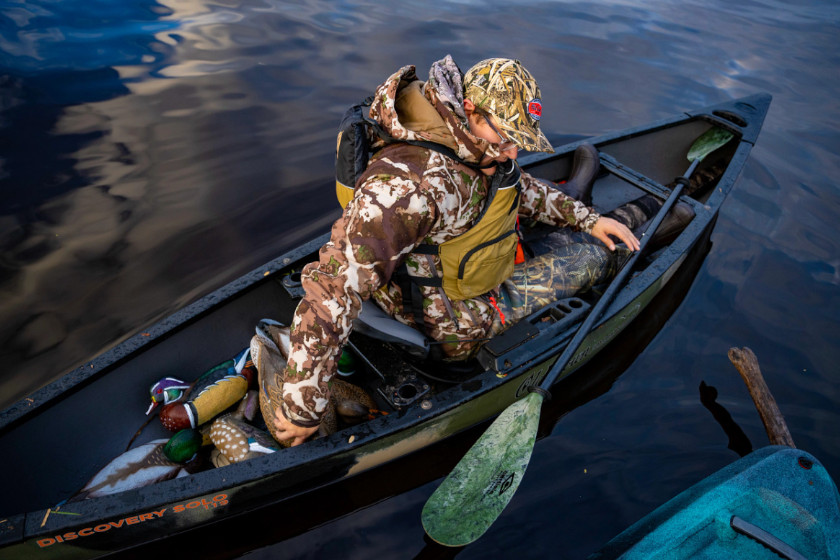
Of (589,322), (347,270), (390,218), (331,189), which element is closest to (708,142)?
(589,322)

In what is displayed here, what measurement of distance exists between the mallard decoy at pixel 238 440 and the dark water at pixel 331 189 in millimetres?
714

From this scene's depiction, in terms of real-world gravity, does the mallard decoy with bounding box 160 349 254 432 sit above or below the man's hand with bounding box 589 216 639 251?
below

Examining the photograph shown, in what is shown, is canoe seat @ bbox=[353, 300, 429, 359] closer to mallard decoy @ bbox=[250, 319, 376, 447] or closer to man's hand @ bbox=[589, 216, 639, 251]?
mallard decoy @ bbox=[250, 319, 376, 447]

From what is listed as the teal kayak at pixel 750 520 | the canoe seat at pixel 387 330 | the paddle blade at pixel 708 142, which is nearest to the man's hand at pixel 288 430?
the canoe seat at pixel 387 330

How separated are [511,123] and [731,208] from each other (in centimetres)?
509

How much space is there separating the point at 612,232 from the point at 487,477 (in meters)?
2.07

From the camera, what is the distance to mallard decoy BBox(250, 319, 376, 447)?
2.84 metres

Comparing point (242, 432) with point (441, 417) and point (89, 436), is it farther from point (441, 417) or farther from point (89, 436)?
point (441, 417)

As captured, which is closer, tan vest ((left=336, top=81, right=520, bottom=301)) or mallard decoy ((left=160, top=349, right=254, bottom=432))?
tan vest ((left=336, top=81, right=520, bottom=301))

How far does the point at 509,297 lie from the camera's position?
349 centimetres

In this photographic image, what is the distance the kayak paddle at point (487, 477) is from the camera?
2.84 m

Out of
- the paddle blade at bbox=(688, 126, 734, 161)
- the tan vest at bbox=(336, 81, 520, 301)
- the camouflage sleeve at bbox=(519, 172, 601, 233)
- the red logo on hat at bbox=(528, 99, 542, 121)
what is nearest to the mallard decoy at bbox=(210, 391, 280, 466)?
the tan vest at bbox=(336, 81, 520, 301)

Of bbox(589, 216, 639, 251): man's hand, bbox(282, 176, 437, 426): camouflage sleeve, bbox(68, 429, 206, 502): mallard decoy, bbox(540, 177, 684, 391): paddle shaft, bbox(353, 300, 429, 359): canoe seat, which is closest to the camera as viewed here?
bbox(282, 176, 437, 426): camouflage sleeve

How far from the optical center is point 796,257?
5684 millimetres
